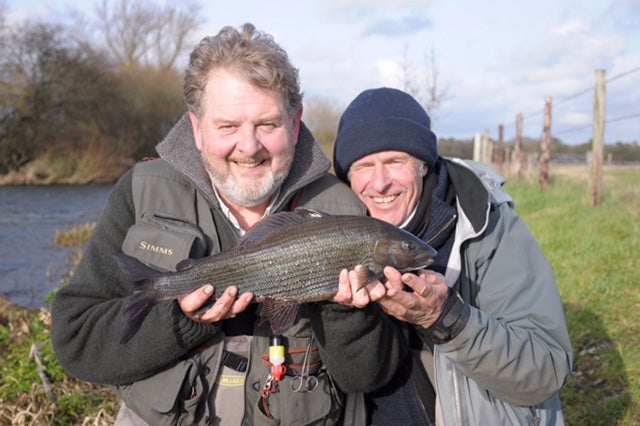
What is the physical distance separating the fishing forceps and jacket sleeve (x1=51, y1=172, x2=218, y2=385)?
526 millimetres

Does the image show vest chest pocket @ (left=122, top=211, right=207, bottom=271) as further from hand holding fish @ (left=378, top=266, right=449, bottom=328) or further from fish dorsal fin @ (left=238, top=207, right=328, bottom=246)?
hand holding fish @ (left=378, top=266, right=449, bottom=328)

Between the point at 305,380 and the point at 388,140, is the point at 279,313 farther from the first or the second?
the point at 388,140

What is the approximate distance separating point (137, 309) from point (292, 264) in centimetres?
81

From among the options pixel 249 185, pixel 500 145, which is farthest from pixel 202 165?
pixel 500 145

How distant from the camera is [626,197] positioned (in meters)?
12.0

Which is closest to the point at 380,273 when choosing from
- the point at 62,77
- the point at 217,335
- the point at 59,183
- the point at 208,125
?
the point at 217,335

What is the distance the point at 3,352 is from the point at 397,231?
5.31 metres

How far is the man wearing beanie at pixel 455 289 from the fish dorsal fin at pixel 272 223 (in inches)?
20.6

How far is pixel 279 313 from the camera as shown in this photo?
313cm

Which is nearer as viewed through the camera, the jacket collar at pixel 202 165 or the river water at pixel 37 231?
the jacket collar at pixel 202 165

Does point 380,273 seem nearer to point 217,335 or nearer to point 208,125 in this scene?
point 217,335

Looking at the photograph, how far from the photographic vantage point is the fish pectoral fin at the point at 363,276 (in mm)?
3000

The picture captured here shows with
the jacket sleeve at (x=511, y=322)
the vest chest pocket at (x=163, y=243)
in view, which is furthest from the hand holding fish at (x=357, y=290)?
the vest chest pocket at (x=163, y=243)

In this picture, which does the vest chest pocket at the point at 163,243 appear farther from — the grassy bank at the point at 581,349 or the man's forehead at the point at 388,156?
the grassy bank at the point at 581,349
